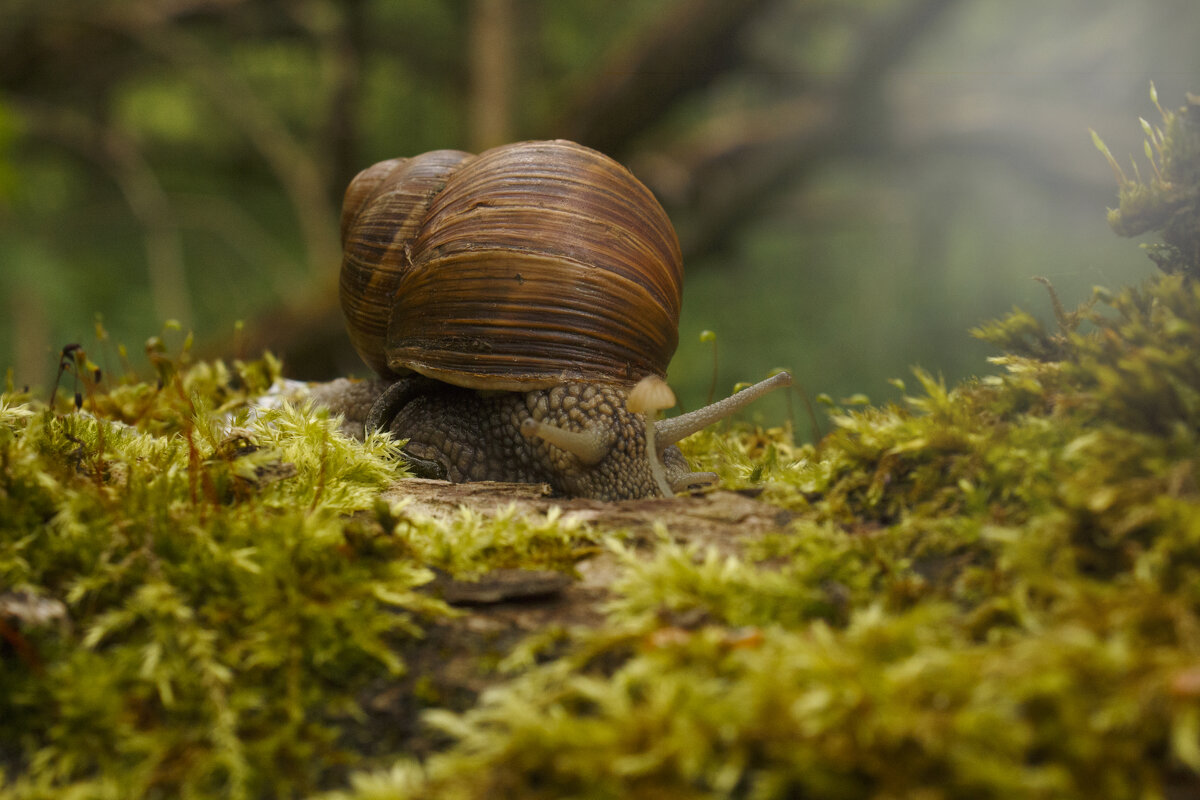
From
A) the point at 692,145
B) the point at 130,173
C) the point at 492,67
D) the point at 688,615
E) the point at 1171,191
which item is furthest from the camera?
the point at 692,145

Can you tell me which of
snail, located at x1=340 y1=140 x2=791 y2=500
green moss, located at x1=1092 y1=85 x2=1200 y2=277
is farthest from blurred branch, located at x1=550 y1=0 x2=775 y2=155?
green moss, located at x1=1092 y1=85 x2=1200 y2=277

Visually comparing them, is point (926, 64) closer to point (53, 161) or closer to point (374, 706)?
point (374, 706)

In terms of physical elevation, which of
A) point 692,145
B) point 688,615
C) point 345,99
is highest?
point 345,99

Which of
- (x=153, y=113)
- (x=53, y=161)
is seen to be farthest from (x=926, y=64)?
(x=153, y=113)

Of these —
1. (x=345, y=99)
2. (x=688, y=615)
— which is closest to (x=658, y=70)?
(x=345, y=99)

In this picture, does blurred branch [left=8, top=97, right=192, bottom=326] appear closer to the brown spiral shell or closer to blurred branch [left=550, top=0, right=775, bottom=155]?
blurred branch [left=550, top=0, right=775, bottom=155]

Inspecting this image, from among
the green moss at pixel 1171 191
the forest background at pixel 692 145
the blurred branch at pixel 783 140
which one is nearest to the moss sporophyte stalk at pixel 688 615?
the green moss at pixel 1171 191

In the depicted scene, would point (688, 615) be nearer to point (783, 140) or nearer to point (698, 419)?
point (698, 419)

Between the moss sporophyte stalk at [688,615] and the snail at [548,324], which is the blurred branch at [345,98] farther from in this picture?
the moss sporophyte stalk at [688,615]
